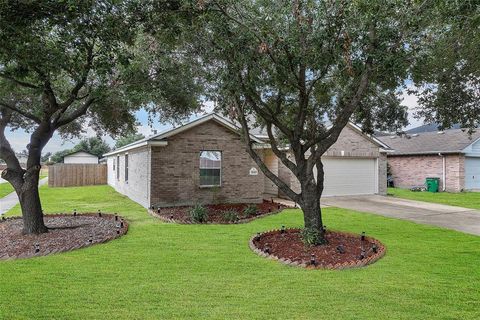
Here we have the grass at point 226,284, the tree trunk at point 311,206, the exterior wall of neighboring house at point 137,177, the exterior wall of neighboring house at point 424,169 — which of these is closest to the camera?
the grass at point 226,284

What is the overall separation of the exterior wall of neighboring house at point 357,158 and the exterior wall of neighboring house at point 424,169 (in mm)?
6277

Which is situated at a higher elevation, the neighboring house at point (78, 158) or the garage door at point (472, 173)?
the neighboring house at point (78, 158)

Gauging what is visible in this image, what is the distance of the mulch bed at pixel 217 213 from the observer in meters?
11.3

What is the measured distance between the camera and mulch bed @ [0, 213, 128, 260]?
24.8 feet

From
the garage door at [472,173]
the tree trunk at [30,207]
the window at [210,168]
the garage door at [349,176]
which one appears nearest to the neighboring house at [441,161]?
the garage door at [472,173]

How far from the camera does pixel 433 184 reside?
74.8ft

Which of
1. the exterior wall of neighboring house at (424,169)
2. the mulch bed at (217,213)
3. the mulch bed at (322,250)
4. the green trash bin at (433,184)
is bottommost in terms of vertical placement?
the mulch bed at (322,250)

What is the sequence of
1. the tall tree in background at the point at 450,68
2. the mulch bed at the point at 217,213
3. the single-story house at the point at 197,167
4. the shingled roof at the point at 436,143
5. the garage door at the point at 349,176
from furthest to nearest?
the shingled roof at the point at 436,143 → the garage door at the point at 349,176 → the single-story house at the point at 197,167 → the mulch bed at the point at 217,213 → the tall tree in background at the point at 450,68

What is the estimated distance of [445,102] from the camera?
9.59 m

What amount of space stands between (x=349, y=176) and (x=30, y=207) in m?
15.4

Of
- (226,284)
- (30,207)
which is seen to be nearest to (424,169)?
(226,284)

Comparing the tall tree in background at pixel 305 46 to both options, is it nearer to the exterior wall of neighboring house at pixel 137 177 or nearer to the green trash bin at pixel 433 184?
the exterior wall of neighboring house at pixel 137 177

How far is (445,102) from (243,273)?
7593 millimetres

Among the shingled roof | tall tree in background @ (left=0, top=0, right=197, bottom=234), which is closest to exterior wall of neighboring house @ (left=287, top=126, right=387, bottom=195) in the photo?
the shingled roof
